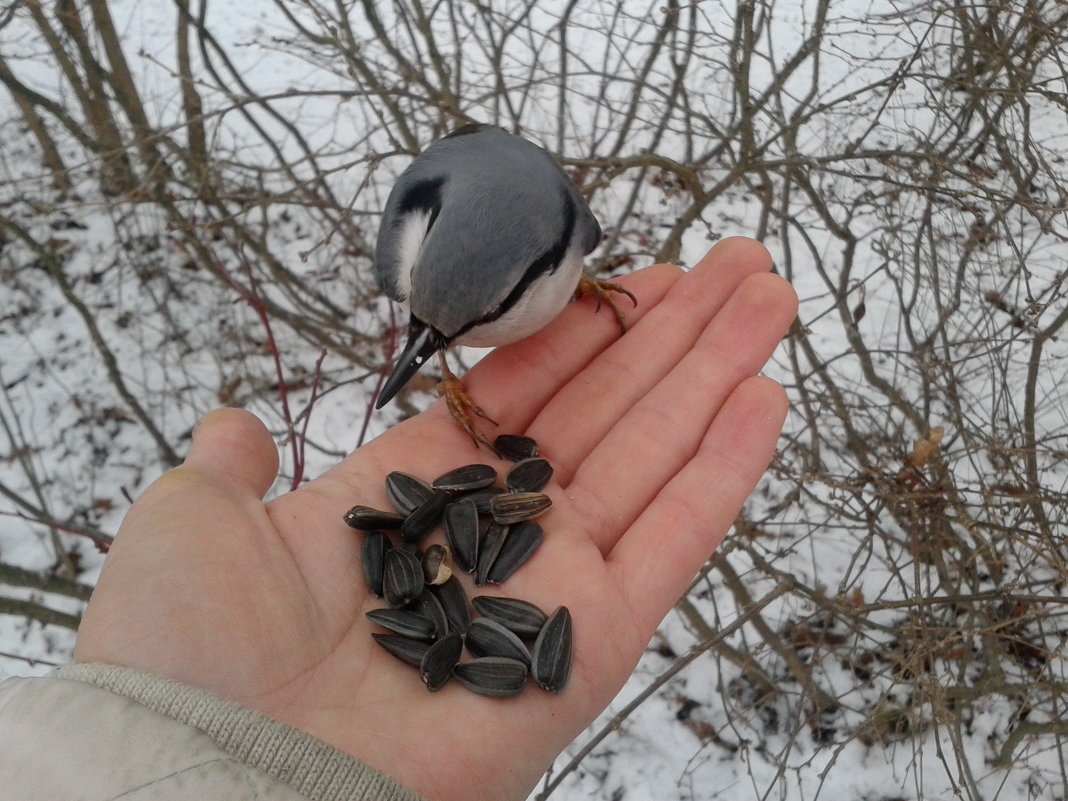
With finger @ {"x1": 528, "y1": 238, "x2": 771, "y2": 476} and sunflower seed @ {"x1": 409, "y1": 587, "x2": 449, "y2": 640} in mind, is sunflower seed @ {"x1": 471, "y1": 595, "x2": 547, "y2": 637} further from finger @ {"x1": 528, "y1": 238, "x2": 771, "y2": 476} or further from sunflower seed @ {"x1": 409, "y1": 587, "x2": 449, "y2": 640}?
finger @ {"x1": 528, "y1": 238, "x2": 771, "y2": 476}

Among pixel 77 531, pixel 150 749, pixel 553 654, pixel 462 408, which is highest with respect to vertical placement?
pixel 462 408

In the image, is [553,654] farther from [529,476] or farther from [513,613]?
[529,476]

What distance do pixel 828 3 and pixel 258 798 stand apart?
76.7 inches

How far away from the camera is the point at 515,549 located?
133 cm

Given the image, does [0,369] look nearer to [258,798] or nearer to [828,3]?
[258,798]

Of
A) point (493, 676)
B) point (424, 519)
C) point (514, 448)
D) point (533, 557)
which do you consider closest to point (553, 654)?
point (493, 676)

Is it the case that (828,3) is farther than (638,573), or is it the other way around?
(828,3)

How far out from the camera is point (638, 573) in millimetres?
1306

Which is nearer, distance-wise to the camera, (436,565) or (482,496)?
(436,565)

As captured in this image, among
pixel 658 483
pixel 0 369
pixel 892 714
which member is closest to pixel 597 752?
pixel 892 714

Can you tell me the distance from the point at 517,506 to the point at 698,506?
1.08ft

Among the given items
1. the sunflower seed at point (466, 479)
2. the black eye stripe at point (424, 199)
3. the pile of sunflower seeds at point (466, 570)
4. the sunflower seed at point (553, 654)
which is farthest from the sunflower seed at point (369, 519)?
the black eye stripe at point (424, 199)

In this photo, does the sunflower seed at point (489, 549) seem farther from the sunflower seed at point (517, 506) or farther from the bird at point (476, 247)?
the bird at point (476, 247)

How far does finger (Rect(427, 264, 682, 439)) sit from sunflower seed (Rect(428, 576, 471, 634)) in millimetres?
403
